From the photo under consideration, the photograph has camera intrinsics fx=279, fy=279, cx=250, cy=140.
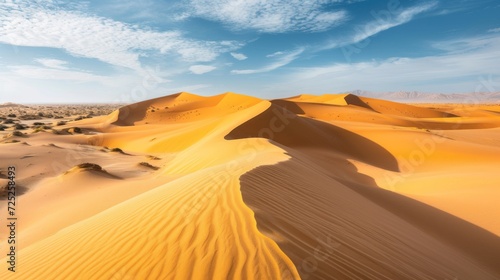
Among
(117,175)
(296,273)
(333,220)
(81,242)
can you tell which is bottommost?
(117,175)

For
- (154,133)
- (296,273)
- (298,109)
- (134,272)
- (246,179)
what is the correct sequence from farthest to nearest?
1. (298,109)
2. (154,133)
3. (246,179)
4. (134,272)
5. (296,273)

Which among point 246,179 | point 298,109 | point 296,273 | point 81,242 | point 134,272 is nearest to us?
point 296,273

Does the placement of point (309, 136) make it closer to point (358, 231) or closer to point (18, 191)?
point (358, 231)

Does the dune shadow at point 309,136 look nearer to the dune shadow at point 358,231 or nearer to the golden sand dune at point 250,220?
the golden sand dune at point 250,220

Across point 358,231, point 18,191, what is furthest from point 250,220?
point 18,191

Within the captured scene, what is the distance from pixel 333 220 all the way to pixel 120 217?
3.39 metres

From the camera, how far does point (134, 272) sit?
2770mm

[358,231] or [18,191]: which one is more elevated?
[358,231]

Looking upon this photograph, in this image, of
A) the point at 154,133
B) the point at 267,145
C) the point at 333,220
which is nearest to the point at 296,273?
the point at 333,220

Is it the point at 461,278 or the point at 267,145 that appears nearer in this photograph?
the point at 461,278

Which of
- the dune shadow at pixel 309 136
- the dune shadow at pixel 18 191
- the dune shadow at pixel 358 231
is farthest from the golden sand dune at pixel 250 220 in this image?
the dune shadow at pixel 309 136

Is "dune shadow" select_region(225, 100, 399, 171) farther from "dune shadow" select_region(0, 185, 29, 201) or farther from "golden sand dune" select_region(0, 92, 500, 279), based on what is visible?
"dune shadow" select_region(0, 185, 29, 201)

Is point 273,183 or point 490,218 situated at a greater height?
point 273,183

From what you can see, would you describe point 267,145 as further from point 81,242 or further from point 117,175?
point 81,242
